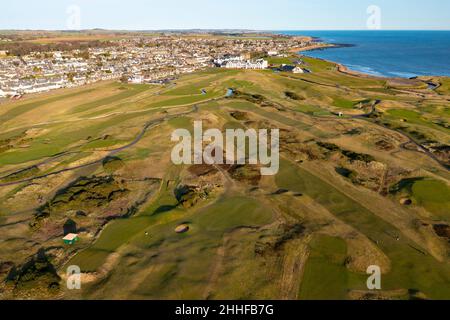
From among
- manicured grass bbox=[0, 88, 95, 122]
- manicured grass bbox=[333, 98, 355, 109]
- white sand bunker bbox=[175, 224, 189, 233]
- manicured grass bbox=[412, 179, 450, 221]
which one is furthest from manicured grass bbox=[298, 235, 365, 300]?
manicured grass bbox=[0, 88, 95, 122]

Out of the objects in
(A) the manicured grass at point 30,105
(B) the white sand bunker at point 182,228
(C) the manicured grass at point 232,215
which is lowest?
(B) the white sand bunker at point 182,228

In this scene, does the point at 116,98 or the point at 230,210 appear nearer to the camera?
the point at 230,210

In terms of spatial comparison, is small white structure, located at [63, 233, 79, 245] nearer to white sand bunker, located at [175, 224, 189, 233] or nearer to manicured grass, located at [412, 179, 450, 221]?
white sand bunker, located at [175, 224, 189, 233]

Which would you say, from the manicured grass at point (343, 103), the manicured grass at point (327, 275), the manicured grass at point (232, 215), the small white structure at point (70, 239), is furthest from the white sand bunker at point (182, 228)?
the manicured grass at point (343, 103)

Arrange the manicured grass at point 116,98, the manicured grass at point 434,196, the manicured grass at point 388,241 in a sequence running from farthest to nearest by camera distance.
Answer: the manicured grass at point 116,98, the manicured grass at point 434,196, the manicured grass at point 388,241

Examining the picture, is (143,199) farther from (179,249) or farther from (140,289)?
(140,289)

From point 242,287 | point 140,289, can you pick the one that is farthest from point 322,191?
point 140,289

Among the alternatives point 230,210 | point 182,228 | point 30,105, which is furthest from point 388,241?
point 30,105

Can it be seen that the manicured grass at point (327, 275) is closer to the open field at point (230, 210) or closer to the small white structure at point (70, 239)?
the open field at point (230, 210)

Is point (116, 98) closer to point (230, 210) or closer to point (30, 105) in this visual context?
point (30, 105)
